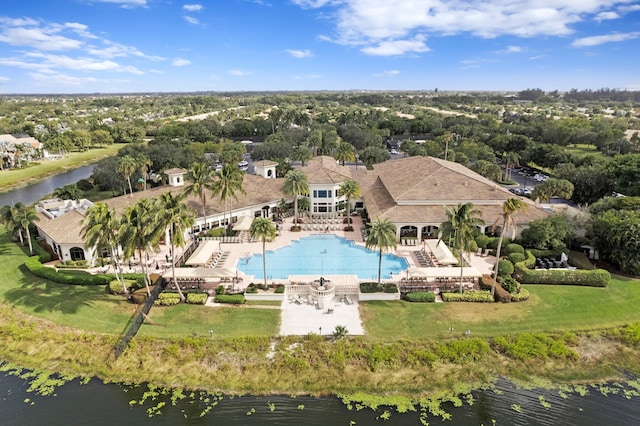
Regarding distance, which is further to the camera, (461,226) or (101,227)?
(461,226)

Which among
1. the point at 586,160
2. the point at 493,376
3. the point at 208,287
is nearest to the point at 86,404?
the point at 208,287

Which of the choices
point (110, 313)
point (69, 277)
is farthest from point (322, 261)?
point (69, 277)

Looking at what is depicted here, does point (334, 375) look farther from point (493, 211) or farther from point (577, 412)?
point (493, 211)

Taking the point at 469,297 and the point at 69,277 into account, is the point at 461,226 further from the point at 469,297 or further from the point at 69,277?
the point at 69,277

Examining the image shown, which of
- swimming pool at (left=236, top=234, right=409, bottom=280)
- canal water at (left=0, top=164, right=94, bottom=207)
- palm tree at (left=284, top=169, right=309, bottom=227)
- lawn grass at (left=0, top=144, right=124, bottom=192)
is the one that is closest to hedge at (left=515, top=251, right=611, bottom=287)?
swimming pool at (left=236, top=234, right=409, bottom=280)

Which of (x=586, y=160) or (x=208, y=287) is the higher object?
(x=586, y=160)

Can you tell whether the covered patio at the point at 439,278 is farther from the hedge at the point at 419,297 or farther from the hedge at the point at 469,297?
the hedge at the point at 469,297
